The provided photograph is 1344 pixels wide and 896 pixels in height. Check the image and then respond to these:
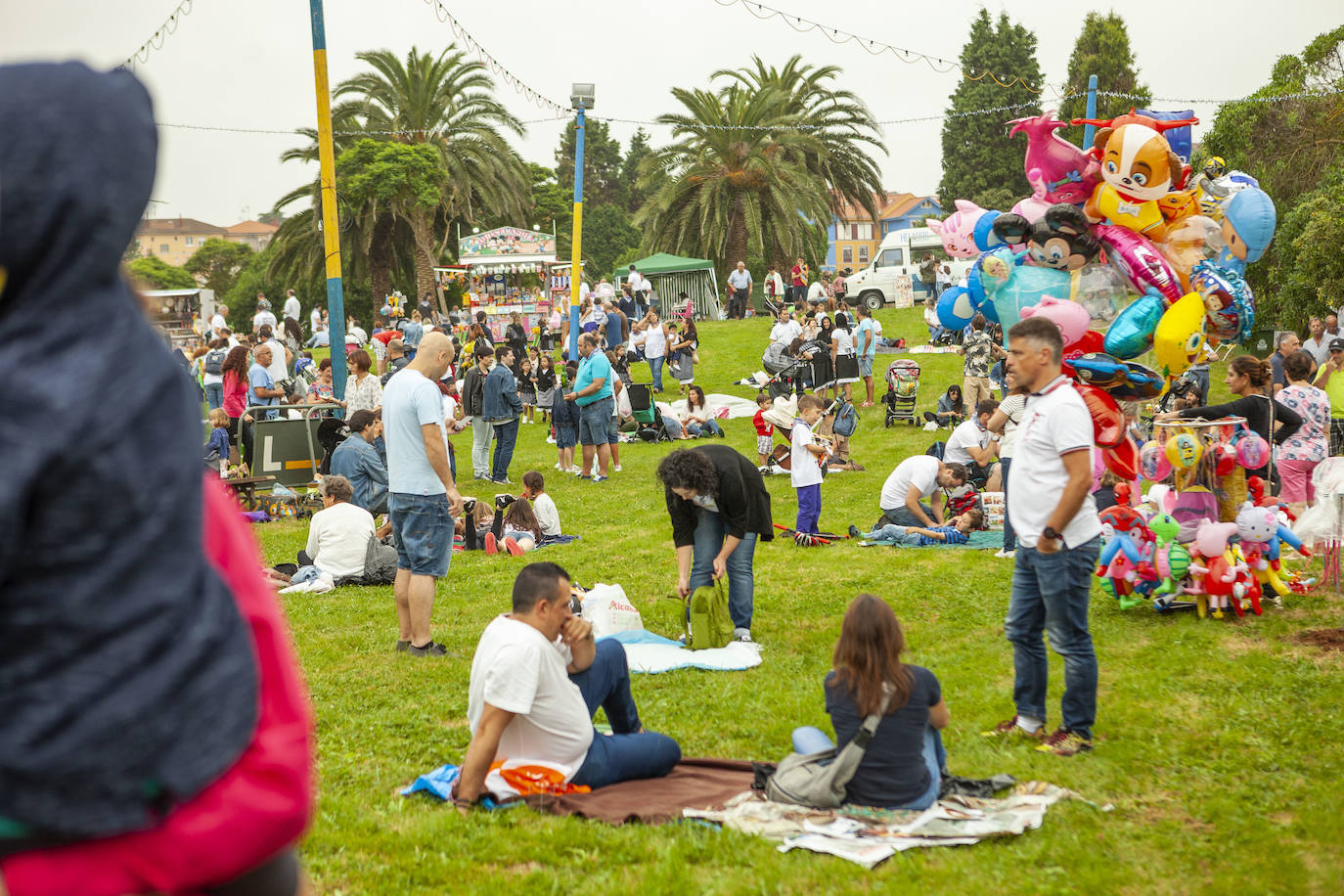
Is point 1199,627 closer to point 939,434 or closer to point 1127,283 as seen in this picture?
point 1127,283

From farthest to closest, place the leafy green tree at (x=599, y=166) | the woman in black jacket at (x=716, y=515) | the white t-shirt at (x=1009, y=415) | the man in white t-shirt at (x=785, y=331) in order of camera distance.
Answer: the leafy green tree at (x=599, y=166) → the man in white t-shirt at (x=785, y=331) → the white t-shirt at (x=1009, y=415) → the woman in black jacket at (x=716, y=515)

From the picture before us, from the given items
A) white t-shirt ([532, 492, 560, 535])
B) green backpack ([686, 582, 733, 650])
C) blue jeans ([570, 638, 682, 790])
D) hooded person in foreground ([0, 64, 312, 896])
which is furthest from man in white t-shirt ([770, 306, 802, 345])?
Result: hooded person in foreground ([0, 64, 312, 896])

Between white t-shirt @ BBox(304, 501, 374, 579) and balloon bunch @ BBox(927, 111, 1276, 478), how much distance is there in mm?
5816

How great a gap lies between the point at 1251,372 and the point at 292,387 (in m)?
13.9

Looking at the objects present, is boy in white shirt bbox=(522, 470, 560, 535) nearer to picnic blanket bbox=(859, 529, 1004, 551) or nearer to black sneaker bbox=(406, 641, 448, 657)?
picnic blanket bbox=(859, 529, 1004, 551)

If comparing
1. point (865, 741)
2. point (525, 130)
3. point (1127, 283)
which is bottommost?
point (865, 741)

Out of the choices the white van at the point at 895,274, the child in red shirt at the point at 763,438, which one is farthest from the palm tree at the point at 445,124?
the child in red shirt at the point at 763,438

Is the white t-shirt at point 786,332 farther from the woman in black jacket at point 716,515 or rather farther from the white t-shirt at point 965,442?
the woman in black jacket at point 716,515

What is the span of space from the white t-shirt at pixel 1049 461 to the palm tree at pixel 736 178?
2879cm

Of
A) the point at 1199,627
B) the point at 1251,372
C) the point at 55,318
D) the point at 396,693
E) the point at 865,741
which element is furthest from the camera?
the point at 1251,372

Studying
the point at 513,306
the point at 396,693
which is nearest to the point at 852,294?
the point at 513,306

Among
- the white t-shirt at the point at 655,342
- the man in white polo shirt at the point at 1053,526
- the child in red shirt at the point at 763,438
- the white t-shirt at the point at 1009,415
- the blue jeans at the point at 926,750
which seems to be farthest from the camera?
the white t-shirt at the point at 655,342

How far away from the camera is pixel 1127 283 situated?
8367mm

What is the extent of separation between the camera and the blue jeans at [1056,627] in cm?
548
